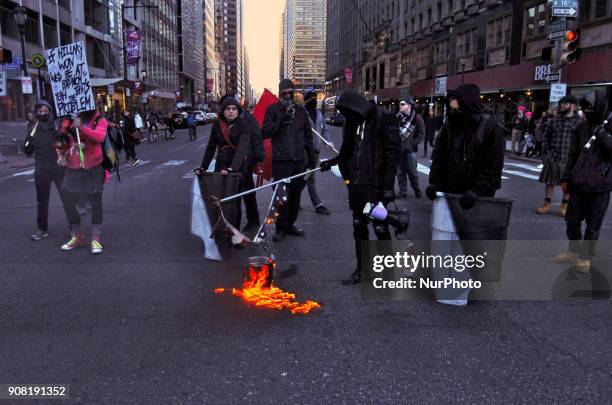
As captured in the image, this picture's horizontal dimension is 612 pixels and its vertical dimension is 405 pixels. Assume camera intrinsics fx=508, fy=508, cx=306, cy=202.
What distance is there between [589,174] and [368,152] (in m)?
2.39

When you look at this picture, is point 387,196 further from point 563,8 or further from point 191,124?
point 191,124

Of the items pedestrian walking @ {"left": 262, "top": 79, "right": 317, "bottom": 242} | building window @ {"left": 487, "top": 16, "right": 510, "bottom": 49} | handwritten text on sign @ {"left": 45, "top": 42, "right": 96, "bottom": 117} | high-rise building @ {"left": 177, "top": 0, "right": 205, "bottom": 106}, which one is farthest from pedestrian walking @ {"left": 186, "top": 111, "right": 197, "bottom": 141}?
high-rise building @ {"left": 177, "top": 0, "right": 205, "bottom": 106}

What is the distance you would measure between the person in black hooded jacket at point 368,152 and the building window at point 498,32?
3075cm

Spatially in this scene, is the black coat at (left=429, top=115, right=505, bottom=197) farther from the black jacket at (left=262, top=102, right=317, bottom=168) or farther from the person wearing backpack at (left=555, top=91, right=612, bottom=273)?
the black jacket at (left=262, top=102, right=317, bottom=168)

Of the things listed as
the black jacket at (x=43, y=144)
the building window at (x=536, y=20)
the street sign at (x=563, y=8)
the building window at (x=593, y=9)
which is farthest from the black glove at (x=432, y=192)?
the building window at (x=536, y=20)

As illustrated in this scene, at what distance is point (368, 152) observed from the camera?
4680 millimetres

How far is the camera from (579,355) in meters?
3.58

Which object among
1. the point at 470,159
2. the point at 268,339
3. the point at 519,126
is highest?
the point at 519,126

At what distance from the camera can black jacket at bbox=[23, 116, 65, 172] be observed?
6586mm

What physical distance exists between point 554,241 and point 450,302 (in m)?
3.09

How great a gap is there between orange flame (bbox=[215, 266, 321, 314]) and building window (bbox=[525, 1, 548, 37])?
28.2 m

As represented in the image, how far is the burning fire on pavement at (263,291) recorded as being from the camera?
457 cm

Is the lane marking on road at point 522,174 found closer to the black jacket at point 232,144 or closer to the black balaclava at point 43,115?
the black jacket at point 232,144

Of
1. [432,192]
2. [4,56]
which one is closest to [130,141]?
[4,56]
